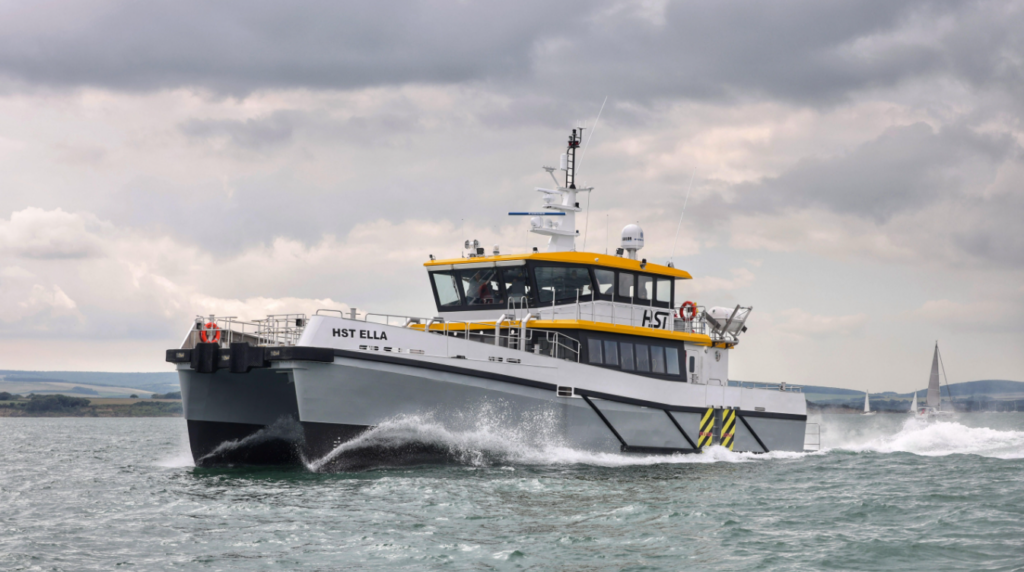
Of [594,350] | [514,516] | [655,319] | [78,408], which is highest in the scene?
[655,319]

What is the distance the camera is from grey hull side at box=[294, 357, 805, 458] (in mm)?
16062

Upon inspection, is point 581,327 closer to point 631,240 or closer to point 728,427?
point 631,240

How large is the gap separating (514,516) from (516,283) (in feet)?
27.8

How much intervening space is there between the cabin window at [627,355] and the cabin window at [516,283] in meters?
2.38

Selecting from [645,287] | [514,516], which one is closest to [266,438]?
[514,516]

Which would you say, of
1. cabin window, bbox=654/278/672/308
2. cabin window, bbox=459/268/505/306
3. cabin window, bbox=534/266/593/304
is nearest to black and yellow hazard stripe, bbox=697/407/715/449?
cabin window, bbox=654/278/672/308

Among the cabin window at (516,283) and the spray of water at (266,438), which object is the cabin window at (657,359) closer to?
the cabin window at (516,283)

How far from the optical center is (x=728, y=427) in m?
22.3

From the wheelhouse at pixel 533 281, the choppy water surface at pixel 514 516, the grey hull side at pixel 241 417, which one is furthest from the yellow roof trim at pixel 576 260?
the grey hull side at pixel 241 417

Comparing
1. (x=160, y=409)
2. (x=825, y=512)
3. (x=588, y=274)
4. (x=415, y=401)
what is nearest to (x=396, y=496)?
(x=415, y=401)

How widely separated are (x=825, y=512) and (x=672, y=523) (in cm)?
275

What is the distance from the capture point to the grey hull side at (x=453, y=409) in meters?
16.1

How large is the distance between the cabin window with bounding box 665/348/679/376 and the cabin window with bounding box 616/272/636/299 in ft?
5.11

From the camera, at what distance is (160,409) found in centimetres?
11744
